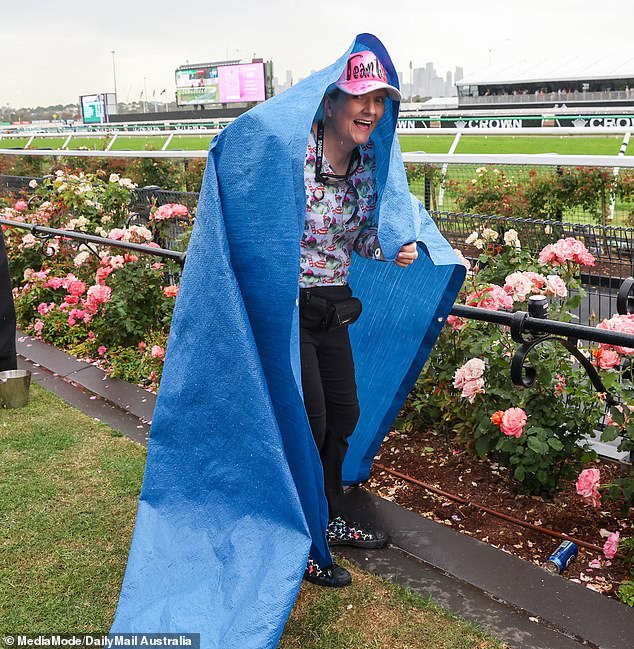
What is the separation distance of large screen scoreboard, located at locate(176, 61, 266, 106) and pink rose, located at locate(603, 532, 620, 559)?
57191 millimetres

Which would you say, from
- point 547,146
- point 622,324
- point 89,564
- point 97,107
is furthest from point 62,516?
point 97,107

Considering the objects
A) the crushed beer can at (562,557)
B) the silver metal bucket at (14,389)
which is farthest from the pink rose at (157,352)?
the crushed beer can at (562,557)

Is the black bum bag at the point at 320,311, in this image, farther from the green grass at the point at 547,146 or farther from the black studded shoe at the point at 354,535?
the green grass at the point at 547,146

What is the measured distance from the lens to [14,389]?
16.4 feet

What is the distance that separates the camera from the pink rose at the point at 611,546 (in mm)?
3080

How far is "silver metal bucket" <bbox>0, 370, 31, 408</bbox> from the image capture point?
4980 millimetres

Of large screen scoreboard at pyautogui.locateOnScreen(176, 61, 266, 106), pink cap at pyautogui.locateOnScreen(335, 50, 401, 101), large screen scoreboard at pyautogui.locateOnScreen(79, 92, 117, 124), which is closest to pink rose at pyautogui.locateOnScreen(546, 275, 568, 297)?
pink cap at pyautogui.locateOnScreen(335, 50, 401, 101)

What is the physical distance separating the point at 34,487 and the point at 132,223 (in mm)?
4248

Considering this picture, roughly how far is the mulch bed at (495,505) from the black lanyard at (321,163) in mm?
1580

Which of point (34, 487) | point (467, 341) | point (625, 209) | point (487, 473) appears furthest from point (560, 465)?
point (625, 209)

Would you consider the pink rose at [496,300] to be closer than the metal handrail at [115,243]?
Yes

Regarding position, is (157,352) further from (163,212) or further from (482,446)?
(482,446)

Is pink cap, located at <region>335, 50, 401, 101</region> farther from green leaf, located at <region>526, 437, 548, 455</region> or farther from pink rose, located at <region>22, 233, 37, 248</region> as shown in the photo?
pink rose, located at <region>22, 233, 37, 248</region>

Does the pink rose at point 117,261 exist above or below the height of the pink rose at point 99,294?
above
